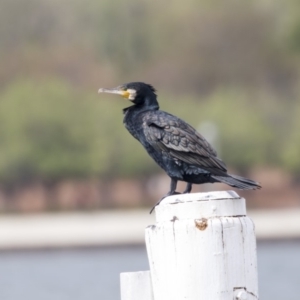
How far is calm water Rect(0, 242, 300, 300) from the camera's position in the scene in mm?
14000

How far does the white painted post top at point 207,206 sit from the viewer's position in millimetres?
3551

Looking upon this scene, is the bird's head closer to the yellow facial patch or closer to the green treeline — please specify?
the yellow facial patch

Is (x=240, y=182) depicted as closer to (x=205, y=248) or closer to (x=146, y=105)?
(x=146, y=105)

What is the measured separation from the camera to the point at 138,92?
4445mm

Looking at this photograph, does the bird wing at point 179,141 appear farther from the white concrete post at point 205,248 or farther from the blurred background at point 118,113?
the blurred background at point 118,113

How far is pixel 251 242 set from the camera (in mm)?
3557

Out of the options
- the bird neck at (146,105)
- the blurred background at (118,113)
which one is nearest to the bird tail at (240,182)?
the bird neck at (146,105)

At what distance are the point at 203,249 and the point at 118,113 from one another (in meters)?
27.1

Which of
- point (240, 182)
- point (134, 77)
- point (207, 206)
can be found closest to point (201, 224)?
point (207, 206)

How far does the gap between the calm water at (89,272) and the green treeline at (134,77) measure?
8810 millimetres

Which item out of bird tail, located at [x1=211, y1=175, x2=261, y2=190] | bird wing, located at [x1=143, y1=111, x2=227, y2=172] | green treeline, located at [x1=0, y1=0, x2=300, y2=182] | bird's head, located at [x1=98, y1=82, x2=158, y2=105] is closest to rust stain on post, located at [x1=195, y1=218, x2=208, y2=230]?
bird tail, located at [x1=211, y1=175, x2=261, y2=190]

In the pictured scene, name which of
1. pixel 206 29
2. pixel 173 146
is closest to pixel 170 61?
pixel 206 29

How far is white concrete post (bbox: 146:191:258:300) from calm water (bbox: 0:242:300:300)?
931 centimetres

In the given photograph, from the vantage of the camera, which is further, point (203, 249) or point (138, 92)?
point (138, 92)
